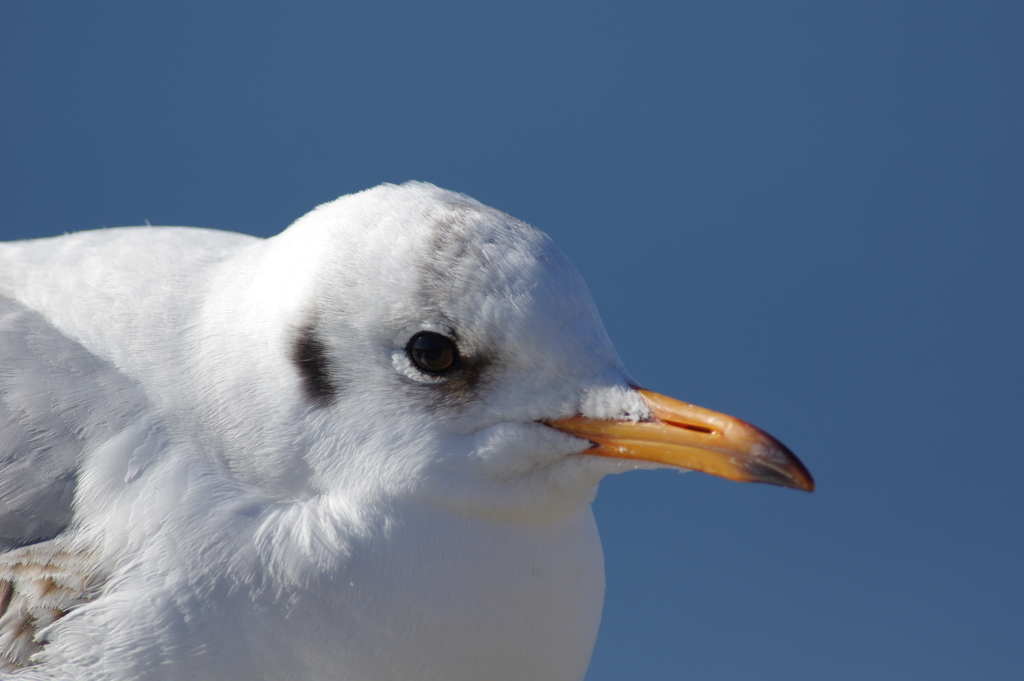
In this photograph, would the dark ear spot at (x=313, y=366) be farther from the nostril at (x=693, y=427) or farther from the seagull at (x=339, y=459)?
the nostril at (x=693, y=427)

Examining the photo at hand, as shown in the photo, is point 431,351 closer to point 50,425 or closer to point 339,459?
point 339,459

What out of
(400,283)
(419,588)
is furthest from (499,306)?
(419,588)

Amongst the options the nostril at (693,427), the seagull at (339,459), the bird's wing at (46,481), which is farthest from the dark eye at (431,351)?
the bird's wing at (46,481)

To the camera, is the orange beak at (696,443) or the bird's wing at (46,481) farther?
the bird's wing at (46,481)

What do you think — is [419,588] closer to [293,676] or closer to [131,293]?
[293,676]

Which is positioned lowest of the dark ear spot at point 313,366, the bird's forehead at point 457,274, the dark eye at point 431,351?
the dark ear spot at point 313,366

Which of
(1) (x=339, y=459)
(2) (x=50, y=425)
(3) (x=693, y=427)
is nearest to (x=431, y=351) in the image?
(1) (x=339, y=459)

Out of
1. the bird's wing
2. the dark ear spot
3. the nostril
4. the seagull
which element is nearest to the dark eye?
the seagull

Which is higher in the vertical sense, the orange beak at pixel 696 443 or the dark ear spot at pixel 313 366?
the orange beak at pixel 696 443
